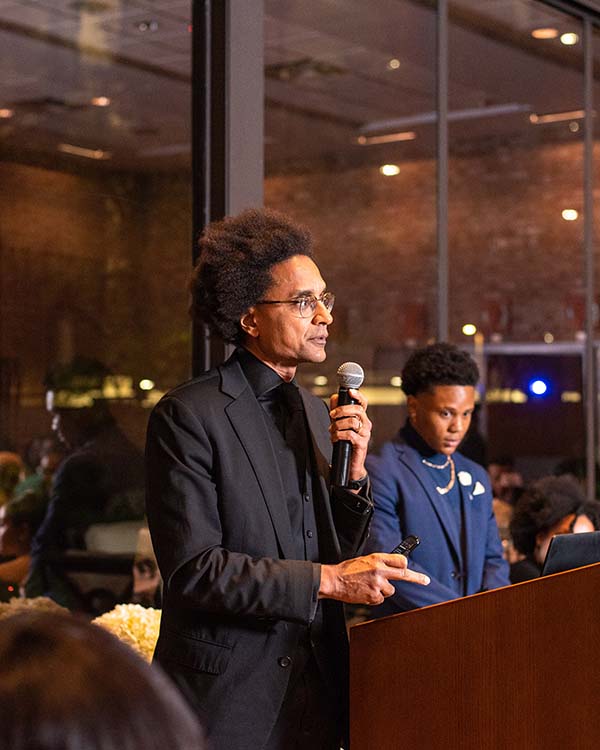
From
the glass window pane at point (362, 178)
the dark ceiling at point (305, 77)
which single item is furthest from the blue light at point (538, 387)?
the dark ceiling at point (305, 77)

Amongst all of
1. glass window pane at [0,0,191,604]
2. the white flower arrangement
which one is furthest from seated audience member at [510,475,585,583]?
glass window pane at [0,0,191,604]

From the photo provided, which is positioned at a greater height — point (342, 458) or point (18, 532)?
point (342, 458)

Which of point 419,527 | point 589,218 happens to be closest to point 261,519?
point 419,527

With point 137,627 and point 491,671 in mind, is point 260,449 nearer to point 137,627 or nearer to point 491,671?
point 491,671

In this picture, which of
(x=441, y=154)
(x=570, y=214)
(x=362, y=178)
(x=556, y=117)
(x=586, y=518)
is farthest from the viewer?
(x=362, y=178)

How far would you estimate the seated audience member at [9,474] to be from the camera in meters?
6.48

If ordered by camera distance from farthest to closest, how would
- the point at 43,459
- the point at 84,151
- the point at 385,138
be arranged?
the point at 84,151, the point at 385,138, the point at 43,459

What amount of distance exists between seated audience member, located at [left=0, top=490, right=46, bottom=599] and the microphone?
11.6 feet

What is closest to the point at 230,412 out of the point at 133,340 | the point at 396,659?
the point at 396,659

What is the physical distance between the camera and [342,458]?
89.0 inches

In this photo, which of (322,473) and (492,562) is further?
(492,562)

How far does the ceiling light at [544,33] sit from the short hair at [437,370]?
12.3 ft

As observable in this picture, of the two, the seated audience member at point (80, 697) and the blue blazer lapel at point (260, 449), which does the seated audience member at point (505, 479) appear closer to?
the blue blazer lapel at point (260, 449)

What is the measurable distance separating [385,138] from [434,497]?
567 cm
